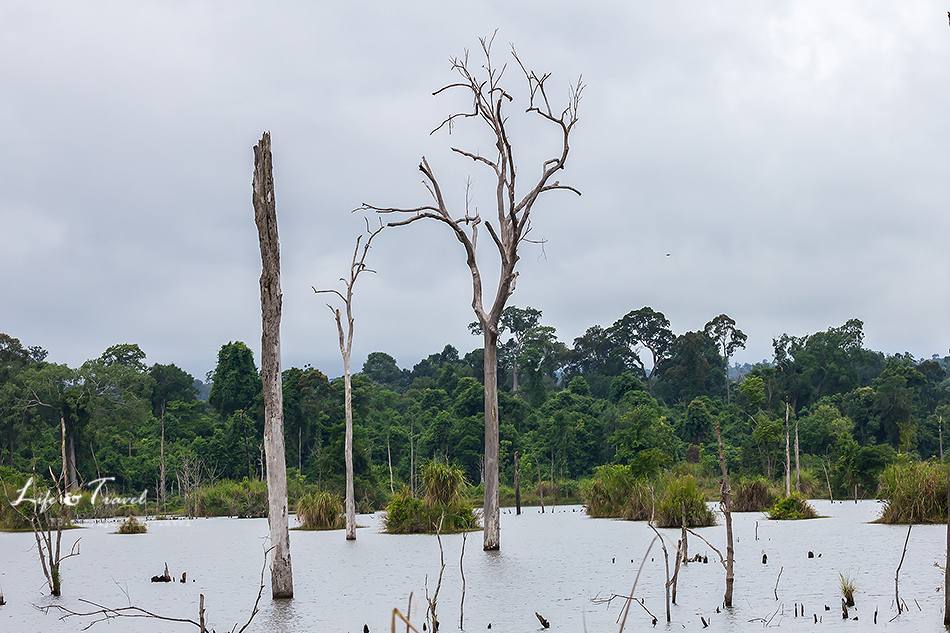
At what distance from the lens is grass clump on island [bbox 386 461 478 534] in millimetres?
34156

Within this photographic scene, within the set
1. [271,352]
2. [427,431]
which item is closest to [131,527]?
[271,352]

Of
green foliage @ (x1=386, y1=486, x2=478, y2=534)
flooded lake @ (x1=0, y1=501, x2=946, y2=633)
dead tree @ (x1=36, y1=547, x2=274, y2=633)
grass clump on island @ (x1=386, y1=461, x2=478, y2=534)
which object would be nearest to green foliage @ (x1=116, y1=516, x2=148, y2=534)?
flooded lake @ (x1=0, y1=501, x2=946, y2=633)

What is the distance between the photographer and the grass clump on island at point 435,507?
3416cm

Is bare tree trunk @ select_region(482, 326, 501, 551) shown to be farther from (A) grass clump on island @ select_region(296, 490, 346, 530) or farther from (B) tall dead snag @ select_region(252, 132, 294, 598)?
(A) grass clump on island @ select_region(296, 490, 346, 530)

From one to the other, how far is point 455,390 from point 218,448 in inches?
818

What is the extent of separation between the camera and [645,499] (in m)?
38.2

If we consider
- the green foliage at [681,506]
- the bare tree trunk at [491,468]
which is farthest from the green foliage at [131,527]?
the green foliage at [681,506]

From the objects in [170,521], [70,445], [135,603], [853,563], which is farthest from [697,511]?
[70,445]

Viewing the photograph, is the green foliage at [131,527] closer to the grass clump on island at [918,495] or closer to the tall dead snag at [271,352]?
the tall dead snag at [271,352]

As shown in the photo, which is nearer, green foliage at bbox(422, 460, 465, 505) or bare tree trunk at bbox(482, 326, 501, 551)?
bare tree trunk at bbox(482, 326, 501, 551)

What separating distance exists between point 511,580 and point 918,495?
16.2 m

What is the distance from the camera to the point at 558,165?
27.5m

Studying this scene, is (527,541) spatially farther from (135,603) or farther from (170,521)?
(170,521)

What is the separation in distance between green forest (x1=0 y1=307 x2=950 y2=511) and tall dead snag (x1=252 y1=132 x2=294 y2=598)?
120ft
